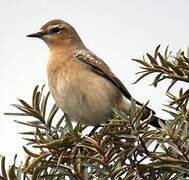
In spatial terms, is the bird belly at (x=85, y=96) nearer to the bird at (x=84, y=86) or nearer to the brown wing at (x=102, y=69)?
the bird at (x=84, y=86)

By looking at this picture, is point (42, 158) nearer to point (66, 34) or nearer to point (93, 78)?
point (93, 78)

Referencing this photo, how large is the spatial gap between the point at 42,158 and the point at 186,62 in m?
1.18

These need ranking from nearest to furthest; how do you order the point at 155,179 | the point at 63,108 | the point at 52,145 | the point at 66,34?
the point at 155,179, the point at 52,145, the point at 63,108, the point at 66,34

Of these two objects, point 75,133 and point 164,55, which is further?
point 164,55

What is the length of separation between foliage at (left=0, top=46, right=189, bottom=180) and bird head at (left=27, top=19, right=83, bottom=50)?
12.5 ft

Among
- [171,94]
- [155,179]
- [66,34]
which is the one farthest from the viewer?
[66,34]

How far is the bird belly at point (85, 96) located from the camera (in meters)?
6.05

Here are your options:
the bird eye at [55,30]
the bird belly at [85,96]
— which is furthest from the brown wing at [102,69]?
the bird eye at [55,30]

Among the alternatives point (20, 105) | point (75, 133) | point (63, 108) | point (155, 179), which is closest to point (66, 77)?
point (63, 108)

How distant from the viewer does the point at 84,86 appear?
6.25 meters

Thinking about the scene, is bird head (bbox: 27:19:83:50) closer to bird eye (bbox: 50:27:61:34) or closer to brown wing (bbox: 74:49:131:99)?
bird eye (bbox: 50:27:61:34)

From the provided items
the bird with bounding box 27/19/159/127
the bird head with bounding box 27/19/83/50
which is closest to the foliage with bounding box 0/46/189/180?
the bird with bounding box 27/19/159/127

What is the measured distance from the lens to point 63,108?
19.9ft

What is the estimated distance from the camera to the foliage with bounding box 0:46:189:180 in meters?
2.94
